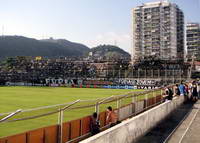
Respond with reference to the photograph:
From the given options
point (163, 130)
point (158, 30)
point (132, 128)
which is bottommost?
point (163, 130)

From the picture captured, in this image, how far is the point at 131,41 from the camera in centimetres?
18925

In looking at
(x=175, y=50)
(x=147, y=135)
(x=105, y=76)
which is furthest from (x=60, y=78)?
(x=175, y=50)

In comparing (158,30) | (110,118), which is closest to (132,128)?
(110,118)

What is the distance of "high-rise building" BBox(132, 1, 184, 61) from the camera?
560ft

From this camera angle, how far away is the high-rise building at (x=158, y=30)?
560 feet

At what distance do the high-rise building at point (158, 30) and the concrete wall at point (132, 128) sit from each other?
494ft

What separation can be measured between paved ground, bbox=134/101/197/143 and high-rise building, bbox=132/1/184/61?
149396 millimetres

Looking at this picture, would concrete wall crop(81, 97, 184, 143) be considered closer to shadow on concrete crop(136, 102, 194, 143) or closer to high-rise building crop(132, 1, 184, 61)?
shadow on concrete crop(136, 102, 194, 143)

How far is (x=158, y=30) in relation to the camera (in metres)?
177

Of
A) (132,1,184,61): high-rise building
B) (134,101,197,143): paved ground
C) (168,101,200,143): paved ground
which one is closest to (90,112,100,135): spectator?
(134,101,197,143): paved ground

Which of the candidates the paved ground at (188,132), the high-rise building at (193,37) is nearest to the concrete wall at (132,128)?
the paved ground at (188,132)

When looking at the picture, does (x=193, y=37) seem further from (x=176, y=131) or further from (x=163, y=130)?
(x=176, y=131)

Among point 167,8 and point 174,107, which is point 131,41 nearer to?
point 167,8

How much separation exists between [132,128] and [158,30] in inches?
6790
